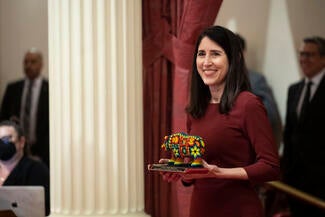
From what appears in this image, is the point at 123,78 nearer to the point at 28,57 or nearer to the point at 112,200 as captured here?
the point at 112,200

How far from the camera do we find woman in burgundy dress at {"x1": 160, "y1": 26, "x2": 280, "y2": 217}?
2684 mm

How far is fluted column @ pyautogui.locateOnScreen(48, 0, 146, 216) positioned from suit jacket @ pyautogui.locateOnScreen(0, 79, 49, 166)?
3.69 metres

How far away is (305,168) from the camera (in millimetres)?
5613

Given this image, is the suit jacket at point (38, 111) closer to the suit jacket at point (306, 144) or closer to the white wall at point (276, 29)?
the white wall at point (276, 29)

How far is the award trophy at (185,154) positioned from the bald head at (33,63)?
448cm

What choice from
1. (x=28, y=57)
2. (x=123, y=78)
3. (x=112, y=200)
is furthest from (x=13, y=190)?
(x=28, y=57)

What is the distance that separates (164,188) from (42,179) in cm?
77

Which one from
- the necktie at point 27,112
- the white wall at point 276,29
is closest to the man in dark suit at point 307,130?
the white wall at point 276,29

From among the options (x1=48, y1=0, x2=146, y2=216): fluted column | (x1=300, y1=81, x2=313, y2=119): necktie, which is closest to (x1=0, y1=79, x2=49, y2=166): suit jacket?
(x1=300, y1=81, x2=313, y2=119): necktie

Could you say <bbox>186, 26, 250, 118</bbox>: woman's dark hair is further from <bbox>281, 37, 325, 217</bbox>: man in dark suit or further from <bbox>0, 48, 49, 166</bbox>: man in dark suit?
<bbox>0, 48, 49, 166</bbox>: man in dark suit

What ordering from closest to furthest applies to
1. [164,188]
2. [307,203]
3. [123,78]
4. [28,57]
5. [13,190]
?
1. [123,78]
2. [13,190]
3. [164,188]
4. [307,203]
5. [28,57]

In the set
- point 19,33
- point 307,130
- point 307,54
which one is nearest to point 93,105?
point 307,130

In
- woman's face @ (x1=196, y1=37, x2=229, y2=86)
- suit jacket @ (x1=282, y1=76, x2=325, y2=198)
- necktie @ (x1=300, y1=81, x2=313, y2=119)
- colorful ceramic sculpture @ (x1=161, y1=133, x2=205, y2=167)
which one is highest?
woman's face @ (x1=196, y1=37, x2=229, y2=86)

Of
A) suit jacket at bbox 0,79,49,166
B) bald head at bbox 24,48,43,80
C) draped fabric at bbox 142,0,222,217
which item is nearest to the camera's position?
draped fabric at bbox 142,0,222,217
